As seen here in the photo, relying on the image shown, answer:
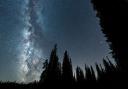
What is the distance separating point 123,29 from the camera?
12703 millimetres

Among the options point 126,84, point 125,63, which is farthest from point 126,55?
point 126,84

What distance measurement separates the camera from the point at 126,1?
13.6 meters

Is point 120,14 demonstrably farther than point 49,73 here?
No

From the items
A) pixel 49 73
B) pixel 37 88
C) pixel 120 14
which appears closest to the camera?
pixel 120 14

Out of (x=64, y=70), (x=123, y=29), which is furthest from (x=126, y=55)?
(x=64, y=70)

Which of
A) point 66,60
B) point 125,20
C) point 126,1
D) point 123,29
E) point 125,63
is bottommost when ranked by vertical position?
point 125,63

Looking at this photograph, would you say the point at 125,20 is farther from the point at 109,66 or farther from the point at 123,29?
the point at 109,66

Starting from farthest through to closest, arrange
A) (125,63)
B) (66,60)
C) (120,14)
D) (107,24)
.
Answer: (66,60) < (107,24) < (120,14) < (125,63)

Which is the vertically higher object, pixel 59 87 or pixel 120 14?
pixel 120 14

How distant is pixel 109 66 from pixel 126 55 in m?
55.4

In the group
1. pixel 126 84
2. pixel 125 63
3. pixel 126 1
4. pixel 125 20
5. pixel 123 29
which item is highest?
pixel 126 1

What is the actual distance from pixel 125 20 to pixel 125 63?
3.99 meters

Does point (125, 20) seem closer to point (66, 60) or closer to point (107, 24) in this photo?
point (107, 24)

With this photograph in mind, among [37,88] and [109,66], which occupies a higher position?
[109,66]
